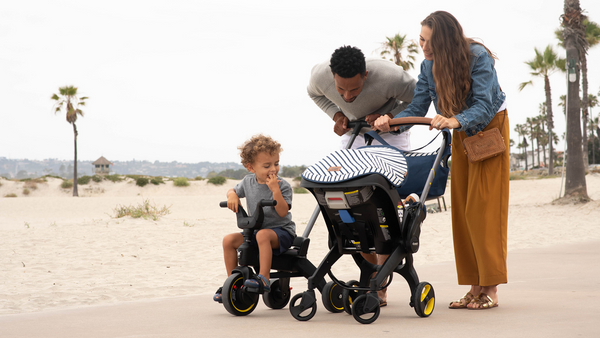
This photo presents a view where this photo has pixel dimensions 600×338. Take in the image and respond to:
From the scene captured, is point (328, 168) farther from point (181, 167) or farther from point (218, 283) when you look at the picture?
point (181, 167)

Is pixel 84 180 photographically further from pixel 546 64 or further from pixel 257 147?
pixel 257 147

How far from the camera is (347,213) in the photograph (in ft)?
9.70

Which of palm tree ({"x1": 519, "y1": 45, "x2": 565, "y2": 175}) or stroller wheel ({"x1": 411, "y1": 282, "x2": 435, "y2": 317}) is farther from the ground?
palm tree ({"x1": 519, "y1": 45, "x2": 565, "y2": 175})

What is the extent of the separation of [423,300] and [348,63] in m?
1.55

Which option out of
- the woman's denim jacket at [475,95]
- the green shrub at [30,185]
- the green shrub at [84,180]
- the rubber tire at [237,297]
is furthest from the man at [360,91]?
the green shrub at [84,180]

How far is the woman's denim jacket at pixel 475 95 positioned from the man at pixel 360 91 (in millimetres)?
222

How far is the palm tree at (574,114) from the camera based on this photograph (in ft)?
48.6

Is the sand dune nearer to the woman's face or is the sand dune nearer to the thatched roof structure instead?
the woman's face

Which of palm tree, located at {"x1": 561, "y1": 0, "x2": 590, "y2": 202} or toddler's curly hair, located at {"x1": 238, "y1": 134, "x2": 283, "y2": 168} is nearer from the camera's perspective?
toddler's curly hair, located at {"x1": 238, "y1": 134, "x2": 283, "y2": 168}

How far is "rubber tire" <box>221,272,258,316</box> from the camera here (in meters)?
3.22

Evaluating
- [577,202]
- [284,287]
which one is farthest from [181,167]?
[284,287]

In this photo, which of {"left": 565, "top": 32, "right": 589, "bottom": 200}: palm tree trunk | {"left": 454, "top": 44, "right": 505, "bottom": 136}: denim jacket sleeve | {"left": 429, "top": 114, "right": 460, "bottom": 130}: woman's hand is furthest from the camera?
{"left": 565, "top": 32, "right": 589, "bottom": 200}: palm tree trunk

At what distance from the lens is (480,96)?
318cm

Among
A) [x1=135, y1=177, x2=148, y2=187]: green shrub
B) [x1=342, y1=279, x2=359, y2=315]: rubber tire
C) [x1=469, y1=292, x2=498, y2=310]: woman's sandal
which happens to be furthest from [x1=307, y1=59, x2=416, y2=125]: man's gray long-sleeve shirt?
[x1=135, y1=177, x2=148, y2=187]: green shrub
